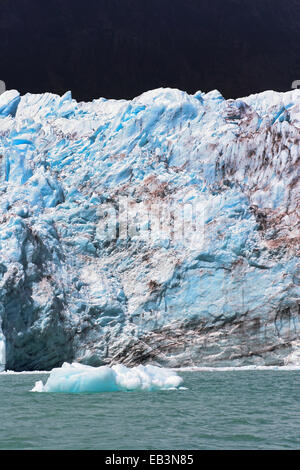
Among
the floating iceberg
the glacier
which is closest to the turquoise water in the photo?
the floating iceberg

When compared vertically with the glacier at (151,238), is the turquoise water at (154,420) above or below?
below

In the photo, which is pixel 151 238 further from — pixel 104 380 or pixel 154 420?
pixel 154 420

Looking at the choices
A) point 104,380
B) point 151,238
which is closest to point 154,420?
point 104,380

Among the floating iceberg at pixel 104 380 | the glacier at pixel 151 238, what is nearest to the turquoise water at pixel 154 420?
the floating iceberg at pixel 104 380

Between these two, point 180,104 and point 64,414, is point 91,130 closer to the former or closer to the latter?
point 180,104

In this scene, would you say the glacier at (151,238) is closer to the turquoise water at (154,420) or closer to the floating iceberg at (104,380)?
the floating iceberg at (104,380)
